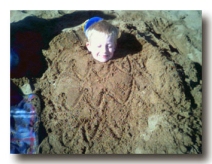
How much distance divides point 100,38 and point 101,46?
0.06 metres

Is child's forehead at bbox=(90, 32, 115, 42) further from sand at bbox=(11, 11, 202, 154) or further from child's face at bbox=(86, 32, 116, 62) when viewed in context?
sand at bbox=(11, 11, 202, 154)

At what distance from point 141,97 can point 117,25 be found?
56cm

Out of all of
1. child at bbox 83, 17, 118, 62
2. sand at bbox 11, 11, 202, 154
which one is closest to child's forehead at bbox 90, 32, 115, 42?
child at bbox 83, 17, 118, 62

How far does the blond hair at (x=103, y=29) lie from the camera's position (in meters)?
1.86

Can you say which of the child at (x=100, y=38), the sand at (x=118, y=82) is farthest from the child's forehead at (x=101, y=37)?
the sand at (x=118, y=82)

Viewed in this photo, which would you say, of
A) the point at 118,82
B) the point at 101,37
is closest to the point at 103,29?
the point at 101,37

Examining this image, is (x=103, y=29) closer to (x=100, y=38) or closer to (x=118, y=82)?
(x=100, y=38)

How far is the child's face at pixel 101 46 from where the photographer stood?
1863 mm

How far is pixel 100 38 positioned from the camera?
186cm

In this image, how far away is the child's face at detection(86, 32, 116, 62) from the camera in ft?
6.11

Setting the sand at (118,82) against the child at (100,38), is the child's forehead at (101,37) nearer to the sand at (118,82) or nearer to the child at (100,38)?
the child at (100,38)

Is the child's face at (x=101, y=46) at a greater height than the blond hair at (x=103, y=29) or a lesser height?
lesser

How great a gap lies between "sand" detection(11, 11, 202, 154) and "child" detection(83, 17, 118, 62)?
4 centimetres

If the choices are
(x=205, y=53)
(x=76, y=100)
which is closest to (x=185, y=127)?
(x=205, y=53)
